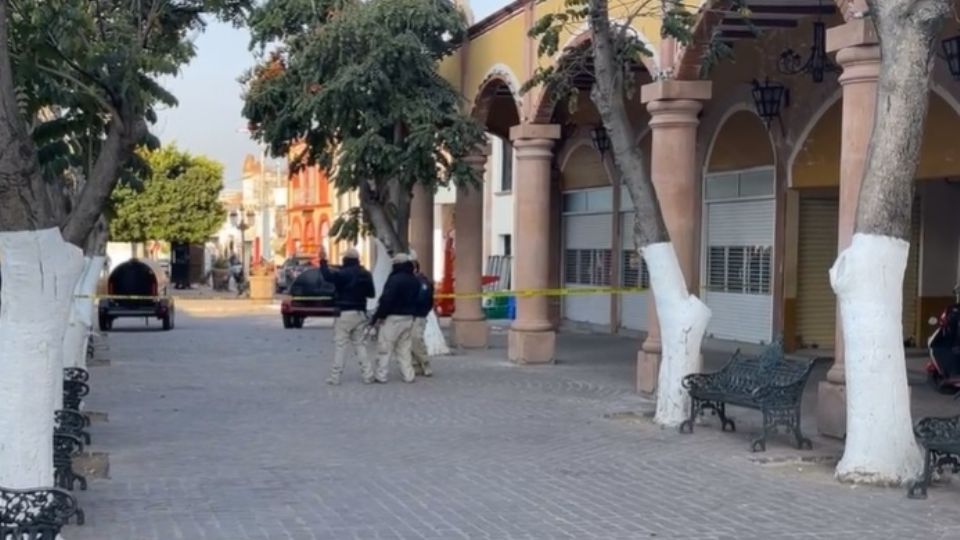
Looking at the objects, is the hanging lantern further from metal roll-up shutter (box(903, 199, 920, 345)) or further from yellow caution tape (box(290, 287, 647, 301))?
yellow caution tape (box(290, 287, 647, 301))

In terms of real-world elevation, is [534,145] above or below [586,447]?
above

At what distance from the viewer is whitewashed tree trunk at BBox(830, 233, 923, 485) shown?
9945 mm

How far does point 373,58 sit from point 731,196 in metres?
6.71

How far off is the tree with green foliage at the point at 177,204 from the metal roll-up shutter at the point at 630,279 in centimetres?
3217

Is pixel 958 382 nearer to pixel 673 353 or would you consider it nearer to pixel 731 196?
pixel 673 353

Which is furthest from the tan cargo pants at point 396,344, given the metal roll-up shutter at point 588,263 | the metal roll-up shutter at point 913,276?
the metal roll-up shutter at point 588,263

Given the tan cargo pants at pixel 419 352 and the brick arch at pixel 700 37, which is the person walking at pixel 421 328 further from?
the brick arch at pixel 700 37

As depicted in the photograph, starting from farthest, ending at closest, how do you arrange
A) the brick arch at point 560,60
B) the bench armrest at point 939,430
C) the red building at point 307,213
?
the red building at point 307,213, the brick arch at point 560,60, the bench armrest at point 939,430

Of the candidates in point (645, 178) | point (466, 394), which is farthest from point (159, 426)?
point (645, 178)

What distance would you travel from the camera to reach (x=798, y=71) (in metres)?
18.7

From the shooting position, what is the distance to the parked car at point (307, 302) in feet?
97.4

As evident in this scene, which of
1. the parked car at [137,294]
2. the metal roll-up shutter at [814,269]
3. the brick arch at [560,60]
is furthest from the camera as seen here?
the parked car at [137,294]

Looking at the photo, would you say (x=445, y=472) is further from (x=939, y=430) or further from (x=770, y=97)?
(x=770, y=97)

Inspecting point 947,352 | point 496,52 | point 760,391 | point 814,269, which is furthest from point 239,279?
point 760,391
